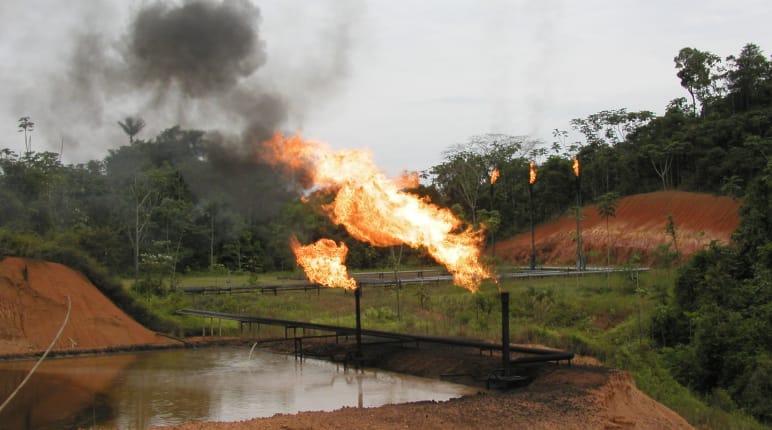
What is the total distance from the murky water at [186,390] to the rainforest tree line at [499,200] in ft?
19.4

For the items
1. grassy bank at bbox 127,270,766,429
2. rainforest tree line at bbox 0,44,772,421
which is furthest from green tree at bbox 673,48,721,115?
grassy bank at bbox 127,270,766,429

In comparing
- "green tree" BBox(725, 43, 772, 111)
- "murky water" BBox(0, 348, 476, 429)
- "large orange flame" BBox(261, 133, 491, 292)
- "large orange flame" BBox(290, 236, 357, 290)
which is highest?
"green tree" BBox(725, 43, 772, 111)

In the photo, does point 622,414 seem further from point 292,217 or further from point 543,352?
point 292,217

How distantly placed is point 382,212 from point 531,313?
10.9 metres

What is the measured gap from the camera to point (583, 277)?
34031 millimetres

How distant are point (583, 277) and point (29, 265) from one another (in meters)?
24.4

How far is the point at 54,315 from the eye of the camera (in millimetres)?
22422

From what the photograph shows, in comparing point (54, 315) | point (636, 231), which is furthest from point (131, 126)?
point (636, 231)

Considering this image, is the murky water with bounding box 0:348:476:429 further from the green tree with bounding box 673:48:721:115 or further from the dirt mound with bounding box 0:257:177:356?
the green tree with bounding box 673:48:721:115

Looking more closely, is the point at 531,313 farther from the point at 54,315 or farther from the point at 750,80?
the point at 750,80

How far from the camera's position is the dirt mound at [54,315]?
2130cm

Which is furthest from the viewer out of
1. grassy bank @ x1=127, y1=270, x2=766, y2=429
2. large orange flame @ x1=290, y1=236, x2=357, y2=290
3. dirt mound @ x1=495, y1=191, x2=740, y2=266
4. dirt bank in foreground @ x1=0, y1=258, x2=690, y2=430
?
dirt mound @ x1=495, y1=191, x2=740, y2=266

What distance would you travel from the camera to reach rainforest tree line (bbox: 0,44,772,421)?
19.5 meters

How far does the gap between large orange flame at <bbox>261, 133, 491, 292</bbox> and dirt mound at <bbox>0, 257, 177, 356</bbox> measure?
9.42m
